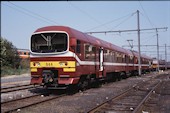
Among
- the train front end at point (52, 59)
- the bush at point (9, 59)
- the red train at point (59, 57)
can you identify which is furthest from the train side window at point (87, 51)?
the bush at point (9, 59)

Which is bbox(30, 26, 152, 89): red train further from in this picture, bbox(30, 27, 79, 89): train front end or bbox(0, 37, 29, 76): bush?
bbox(0, 37, 29, 76): bush

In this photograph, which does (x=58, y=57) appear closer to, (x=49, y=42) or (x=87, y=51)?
(x=49, y=42)

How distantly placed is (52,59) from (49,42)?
3.08ft

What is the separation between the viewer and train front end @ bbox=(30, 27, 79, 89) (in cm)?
1232

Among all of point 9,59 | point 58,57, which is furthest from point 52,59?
point 9,59

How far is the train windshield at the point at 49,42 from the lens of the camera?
1264cm

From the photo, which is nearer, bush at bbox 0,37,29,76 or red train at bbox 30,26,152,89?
red train at bbox 30,26,152,89

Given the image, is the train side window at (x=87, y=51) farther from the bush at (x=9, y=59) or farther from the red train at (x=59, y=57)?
the bush at (x=9, y=59)

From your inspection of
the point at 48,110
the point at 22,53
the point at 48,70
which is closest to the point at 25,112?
the point at 48,110

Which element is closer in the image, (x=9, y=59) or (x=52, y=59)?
(x=52, y=59)

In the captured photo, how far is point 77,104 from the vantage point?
400 inches

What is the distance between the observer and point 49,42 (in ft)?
42.3

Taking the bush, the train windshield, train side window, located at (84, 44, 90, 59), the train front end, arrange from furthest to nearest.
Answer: the bush
train side window, located at (84, 44, 90, 59)
the train windshield
the train front end

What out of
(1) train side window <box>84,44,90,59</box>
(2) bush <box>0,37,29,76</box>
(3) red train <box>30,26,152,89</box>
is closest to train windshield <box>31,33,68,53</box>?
(3) red train <box>30,26,152,89</box>
